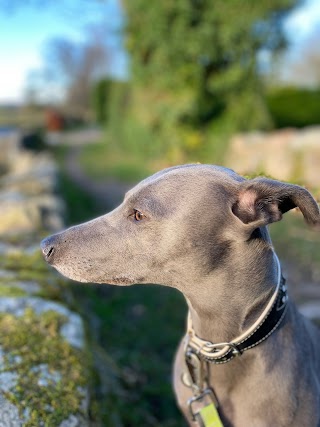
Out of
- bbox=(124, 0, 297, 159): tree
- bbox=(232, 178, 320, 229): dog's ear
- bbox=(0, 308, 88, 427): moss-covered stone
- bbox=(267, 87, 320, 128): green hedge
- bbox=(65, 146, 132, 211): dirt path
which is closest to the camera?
bbox=(232, 178, 320, 229): dog's ear

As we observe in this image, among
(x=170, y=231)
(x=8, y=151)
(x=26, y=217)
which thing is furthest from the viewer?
(x=8, y=151)

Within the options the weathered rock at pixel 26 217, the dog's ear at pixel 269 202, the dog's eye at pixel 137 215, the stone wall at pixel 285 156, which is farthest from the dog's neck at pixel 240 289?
the stone wall at pixel 285 156

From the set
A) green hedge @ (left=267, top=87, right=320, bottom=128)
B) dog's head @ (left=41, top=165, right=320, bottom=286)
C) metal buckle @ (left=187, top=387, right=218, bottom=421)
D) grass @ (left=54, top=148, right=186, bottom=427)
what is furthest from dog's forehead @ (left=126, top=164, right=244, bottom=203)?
green hedge @ (left=267, top=87, right=320, bottom=128)

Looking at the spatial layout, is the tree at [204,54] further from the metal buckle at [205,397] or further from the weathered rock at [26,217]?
the metal buckle at [205,397]

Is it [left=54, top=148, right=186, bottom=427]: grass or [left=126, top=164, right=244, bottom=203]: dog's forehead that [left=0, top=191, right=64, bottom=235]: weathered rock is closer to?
[left=54, top=148, right=186, bottom=427]: grass

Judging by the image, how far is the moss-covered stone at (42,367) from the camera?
6.47 ft

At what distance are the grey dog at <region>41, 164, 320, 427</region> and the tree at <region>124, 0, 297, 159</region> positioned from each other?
9.50 meters

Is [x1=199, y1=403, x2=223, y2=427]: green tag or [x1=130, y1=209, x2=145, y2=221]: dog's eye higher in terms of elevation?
[x1=130, y1=209, x2=145, y2=221]: dog's eye

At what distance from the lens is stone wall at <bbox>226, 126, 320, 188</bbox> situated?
775 cm

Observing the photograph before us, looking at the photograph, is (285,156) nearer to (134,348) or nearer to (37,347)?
(134,348)

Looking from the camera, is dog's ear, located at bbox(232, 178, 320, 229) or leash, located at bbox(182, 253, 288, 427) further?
leash, located at bbox(182, 253, 288, 427)

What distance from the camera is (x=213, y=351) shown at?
2.08m

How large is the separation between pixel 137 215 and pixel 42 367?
92 cm

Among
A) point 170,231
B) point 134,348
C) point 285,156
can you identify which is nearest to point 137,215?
point 170,231
